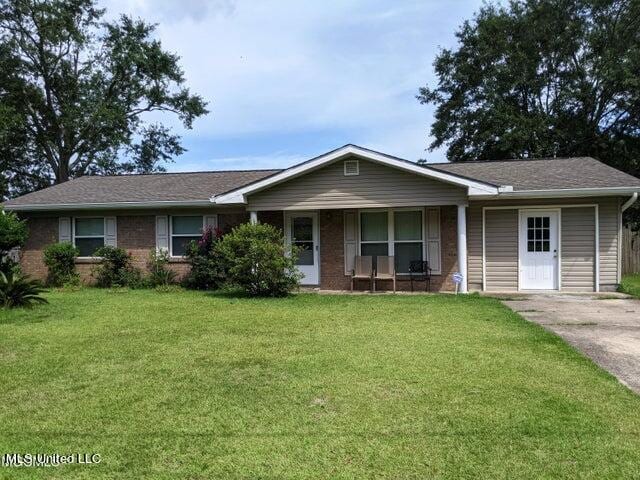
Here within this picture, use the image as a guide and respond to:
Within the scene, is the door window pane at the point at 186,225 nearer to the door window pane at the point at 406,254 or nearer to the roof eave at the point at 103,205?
the roof eave at the point at 103,205

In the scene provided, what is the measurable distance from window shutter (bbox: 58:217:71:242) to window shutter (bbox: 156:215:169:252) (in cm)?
293

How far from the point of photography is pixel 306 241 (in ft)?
46.1

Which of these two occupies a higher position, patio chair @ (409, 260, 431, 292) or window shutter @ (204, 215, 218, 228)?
window shutter @ (204, 215, 218, 228)

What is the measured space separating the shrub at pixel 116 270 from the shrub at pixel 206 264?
1.67m

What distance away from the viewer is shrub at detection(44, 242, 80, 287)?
48.5 feet

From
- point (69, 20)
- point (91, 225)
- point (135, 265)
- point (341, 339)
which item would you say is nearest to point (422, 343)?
point (341, 339)

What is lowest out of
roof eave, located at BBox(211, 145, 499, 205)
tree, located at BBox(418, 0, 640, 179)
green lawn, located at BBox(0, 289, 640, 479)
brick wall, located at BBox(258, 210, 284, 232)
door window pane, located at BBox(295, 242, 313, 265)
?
green lawn, located at BBox(0, 289, 640, 479)

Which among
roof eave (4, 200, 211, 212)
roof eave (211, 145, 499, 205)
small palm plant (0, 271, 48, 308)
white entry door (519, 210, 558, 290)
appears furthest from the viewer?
roof eave (4, 200, 211, 212)

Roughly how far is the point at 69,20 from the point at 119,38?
2911mm

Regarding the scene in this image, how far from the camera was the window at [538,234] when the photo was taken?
12.7m

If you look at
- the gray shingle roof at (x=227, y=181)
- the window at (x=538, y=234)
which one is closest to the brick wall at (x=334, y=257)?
the window at (x=538, y=234)

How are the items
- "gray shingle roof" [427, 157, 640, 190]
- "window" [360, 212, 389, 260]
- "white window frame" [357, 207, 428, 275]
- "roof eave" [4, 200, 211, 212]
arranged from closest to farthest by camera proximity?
"gray shingle roof" [427, 157, 640, 190], "white window frame" [357, 207, 428, 275], "window" [360, 212, 389, 260], "roof eave" [4, 200, 211, 212]

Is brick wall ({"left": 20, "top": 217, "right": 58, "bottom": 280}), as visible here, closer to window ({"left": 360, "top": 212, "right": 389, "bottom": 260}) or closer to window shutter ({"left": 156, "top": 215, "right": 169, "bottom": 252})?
window shutter ({"left": 156, "top": 215, "right": 169, "bottom": 252})

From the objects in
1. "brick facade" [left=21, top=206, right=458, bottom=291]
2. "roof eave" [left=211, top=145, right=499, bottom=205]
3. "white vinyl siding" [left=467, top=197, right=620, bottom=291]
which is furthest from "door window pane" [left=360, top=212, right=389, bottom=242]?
"white vinyl siding" [left=467, top=197, right=620, bottom=291]
